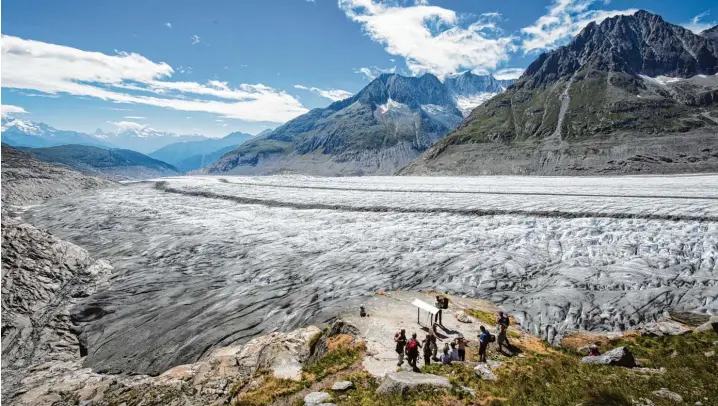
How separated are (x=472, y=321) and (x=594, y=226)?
2621 cm

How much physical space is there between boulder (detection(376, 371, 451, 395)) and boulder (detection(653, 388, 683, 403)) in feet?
20.8

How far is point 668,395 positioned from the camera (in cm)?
1116

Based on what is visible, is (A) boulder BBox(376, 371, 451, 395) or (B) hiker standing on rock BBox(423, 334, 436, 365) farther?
(B) hiker standing on rock BBox(423, 334, 436, 365)

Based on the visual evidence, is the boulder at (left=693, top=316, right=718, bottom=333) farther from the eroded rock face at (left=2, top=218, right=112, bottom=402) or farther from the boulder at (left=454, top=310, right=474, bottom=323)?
the eroded rock face at (left=2, top=218, right=112, bottom=402)

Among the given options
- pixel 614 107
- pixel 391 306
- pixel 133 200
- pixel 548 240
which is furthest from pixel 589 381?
pixel 614 107

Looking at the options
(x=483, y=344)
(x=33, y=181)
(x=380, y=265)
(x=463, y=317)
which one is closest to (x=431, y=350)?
(x=483, y=344)

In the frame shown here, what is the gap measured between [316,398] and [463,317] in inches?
431

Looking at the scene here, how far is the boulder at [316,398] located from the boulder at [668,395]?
34.9 feet

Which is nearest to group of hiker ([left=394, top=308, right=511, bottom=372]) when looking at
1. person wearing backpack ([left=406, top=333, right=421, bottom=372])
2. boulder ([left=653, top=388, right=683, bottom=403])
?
person wearing backpack ([left=406, top=333, right=421, bottom=372])

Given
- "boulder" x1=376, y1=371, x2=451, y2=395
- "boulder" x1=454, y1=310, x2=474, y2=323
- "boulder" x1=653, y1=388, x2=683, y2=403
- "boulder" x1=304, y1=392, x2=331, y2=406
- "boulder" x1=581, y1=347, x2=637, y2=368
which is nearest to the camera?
"boulder" x1=653, y1=388, x2=683, y2=403

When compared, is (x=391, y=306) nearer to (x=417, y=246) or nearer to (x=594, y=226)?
(x=417, y=246)

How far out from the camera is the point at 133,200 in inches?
2970

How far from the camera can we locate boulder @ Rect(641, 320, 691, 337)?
1912 centimetres

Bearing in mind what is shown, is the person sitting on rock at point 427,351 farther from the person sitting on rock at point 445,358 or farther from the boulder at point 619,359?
the boulder at point 619,359
